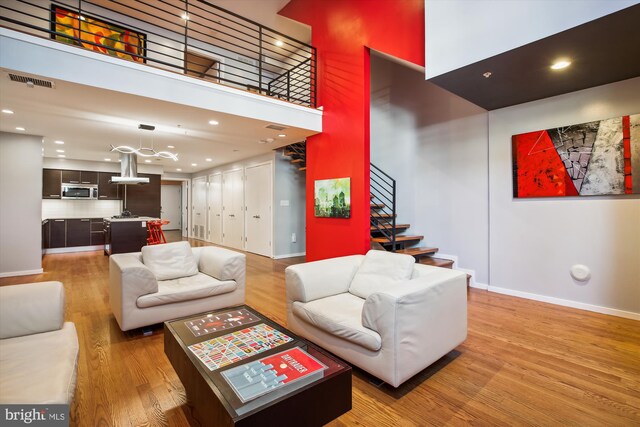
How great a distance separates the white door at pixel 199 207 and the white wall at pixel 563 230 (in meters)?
8.80

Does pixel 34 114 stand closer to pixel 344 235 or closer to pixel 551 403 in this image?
pixel 344 235

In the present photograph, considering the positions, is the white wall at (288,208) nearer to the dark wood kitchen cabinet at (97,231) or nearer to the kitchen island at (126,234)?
the kitchen island at (126,234)

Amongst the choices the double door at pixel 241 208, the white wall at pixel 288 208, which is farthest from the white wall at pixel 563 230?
the double door at pixel 241 208

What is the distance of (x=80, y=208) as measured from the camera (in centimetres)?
825

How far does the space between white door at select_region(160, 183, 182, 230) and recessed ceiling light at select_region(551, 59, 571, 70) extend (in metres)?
13.6

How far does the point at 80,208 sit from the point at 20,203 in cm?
363

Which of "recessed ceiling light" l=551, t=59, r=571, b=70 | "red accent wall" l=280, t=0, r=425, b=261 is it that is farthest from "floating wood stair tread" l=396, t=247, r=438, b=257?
"recessed ceiling light" l=551, t=59, r=571, b=70

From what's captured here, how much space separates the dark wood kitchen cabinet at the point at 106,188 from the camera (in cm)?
833

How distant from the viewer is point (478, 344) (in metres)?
2.63

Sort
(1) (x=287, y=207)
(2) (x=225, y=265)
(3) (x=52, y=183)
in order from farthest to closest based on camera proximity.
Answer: (3) (x=52, y=183) → (1) (x=287, y=207) → (2) (x=225, y=265)

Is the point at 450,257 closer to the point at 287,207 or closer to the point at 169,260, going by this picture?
the point at 287,207

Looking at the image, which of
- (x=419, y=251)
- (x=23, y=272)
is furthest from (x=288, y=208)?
(x=23, y=272)

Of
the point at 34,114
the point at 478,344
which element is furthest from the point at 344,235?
the point at 34,114

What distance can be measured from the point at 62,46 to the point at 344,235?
389 cm
